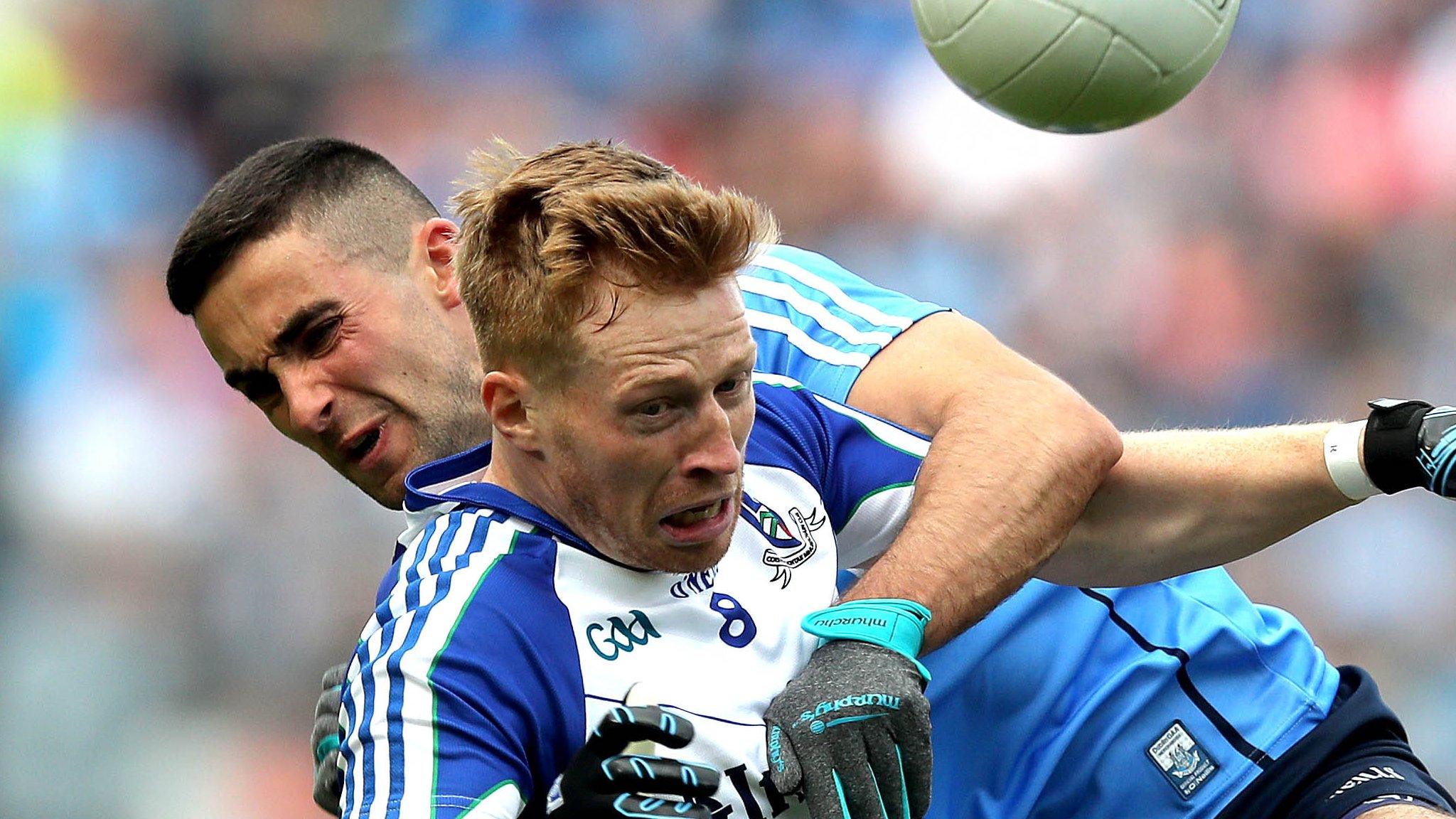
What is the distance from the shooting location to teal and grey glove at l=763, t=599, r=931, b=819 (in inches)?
95.0

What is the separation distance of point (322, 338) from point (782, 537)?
3.81 ft

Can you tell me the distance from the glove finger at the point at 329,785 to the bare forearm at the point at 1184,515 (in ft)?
4.53

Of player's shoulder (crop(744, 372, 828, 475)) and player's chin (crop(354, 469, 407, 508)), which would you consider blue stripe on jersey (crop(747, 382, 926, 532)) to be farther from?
player's chin (crop(354, 469, 407, 508))

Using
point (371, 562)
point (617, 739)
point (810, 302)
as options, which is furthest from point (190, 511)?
point (617, 739)

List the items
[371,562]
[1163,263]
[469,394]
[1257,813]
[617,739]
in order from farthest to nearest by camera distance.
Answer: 1. [1163,263]
2. [371,562]
3. [469,394]
4. [1257,813]
5. [617,739]

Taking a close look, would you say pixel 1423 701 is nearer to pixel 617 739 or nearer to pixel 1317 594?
pixel 1317 594

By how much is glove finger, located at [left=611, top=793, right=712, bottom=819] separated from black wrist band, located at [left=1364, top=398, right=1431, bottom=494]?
53.9 inches

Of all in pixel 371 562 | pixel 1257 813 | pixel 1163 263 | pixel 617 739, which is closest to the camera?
pixel 617 739

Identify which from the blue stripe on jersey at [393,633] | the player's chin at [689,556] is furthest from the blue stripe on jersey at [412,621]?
the player's chin at [689,556]

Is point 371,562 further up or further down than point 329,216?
further down

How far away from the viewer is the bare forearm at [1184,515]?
314cm

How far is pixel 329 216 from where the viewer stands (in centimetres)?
347

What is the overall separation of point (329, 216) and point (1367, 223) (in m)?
5.27

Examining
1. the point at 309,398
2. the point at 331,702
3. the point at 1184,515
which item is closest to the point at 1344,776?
the point at 1184,515
